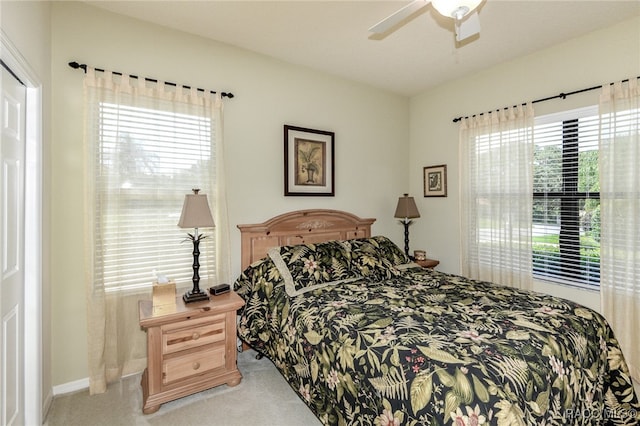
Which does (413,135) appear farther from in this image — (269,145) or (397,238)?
(269,145)

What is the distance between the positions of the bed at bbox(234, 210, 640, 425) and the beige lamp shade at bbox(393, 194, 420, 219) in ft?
3.13

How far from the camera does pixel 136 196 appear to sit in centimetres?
245

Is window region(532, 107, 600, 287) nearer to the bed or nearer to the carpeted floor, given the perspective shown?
the bed

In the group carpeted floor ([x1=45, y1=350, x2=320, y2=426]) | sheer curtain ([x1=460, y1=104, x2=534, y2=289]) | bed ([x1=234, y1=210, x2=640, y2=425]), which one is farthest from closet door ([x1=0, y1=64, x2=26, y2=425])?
sheer curtain ([x1=460, y1=104, x2=534, y2=289])

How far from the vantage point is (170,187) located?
2576 mm

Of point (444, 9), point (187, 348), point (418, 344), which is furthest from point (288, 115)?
point (418, 344)

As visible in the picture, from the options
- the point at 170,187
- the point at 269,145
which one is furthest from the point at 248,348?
the point at 269,145

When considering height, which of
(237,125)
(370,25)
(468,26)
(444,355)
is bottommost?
(444,355)

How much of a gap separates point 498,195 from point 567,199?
1.84 ft

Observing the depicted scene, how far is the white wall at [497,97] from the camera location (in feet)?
8.46

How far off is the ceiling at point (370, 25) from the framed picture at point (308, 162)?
28.9 inches

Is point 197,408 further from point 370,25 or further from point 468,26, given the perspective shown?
point 370,25

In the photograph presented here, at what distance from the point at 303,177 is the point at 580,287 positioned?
9.13ft

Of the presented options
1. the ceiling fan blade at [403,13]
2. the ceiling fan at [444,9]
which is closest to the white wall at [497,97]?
the ceiling fan at [444,9]
